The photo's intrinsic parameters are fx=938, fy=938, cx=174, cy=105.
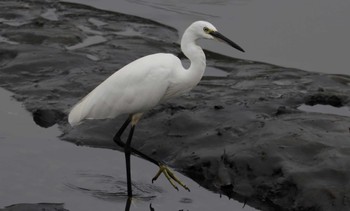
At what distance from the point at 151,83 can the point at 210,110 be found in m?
1.96

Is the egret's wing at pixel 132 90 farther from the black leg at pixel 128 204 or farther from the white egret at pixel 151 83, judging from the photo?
the black leg at pixel 128 204

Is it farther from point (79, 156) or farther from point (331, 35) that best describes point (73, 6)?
point (79, 156)

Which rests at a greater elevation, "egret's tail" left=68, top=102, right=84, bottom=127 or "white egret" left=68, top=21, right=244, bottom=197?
"white egret" left=68, top=21, right=244, bottom=197

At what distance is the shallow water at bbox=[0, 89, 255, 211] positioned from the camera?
9453 millimetres

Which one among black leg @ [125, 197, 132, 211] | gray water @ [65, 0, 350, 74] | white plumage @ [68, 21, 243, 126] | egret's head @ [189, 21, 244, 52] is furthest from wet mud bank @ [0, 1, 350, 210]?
egret's head @ [189, 21, 244, 52]

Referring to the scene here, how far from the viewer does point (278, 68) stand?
1427 centimetres

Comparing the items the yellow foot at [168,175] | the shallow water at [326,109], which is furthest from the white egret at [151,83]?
the shallow water at [326,109]

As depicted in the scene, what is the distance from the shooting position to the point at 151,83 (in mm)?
9625

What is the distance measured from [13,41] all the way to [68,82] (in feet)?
7.64

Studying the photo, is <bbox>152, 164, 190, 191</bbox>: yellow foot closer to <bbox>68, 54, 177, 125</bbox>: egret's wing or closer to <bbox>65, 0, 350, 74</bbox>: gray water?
<bbox>68, 54, 177, 125</bbox>: egret's wing

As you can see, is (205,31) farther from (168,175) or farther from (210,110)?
(210,110)

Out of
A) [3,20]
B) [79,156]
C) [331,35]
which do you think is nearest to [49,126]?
[79,156]

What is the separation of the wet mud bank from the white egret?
81cm

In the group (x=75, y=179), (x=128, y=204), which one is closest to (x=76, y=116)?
(x=75, y=179)
